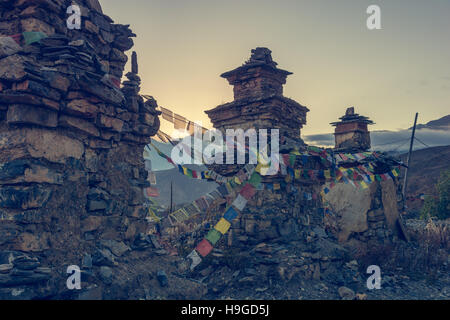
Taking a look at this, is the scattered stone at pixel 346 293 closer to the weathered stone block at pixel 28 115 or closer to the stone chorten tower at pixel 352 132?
the stone chorten tower at pixel 352 132

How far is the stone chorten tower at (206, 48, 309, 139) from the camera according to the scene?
9.20 meters

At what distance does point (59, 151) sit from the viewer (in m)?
4.25

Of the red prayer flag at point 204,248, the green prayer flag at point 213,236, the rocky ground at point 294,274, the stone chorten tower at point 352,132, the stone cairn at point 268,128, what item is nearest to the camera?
the red prayer flag at point 204,248

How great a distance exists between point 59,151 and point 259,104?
606 cm

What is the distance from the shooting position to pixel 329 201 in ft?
38.5

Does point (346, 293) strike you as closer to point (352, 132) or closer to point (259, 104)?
point (259, 104)

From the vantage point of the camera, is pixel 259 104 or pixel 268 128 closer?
pixel 268 128

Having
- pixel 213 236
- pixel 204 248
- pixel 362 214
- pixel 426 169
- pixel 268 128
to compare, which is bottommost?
pixel 204 248

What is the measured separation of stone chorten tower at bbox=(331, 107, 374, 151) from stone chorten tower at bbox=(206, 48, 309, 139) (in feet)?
10.4

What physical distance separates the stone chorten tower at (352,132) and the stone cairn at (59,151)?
916 cm

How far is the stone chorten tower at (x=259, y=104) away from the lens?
920cm

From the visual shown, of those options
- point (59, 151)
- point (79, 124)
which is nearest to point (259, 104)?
point (79, 124)

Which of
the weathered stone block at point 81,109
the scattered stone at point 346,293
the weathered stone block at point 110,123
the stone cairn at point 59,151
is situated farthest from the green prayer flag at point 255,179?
the weathered stone block at point 81,109

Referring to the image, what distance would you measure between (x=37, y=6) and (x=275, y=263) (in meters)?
6.79
